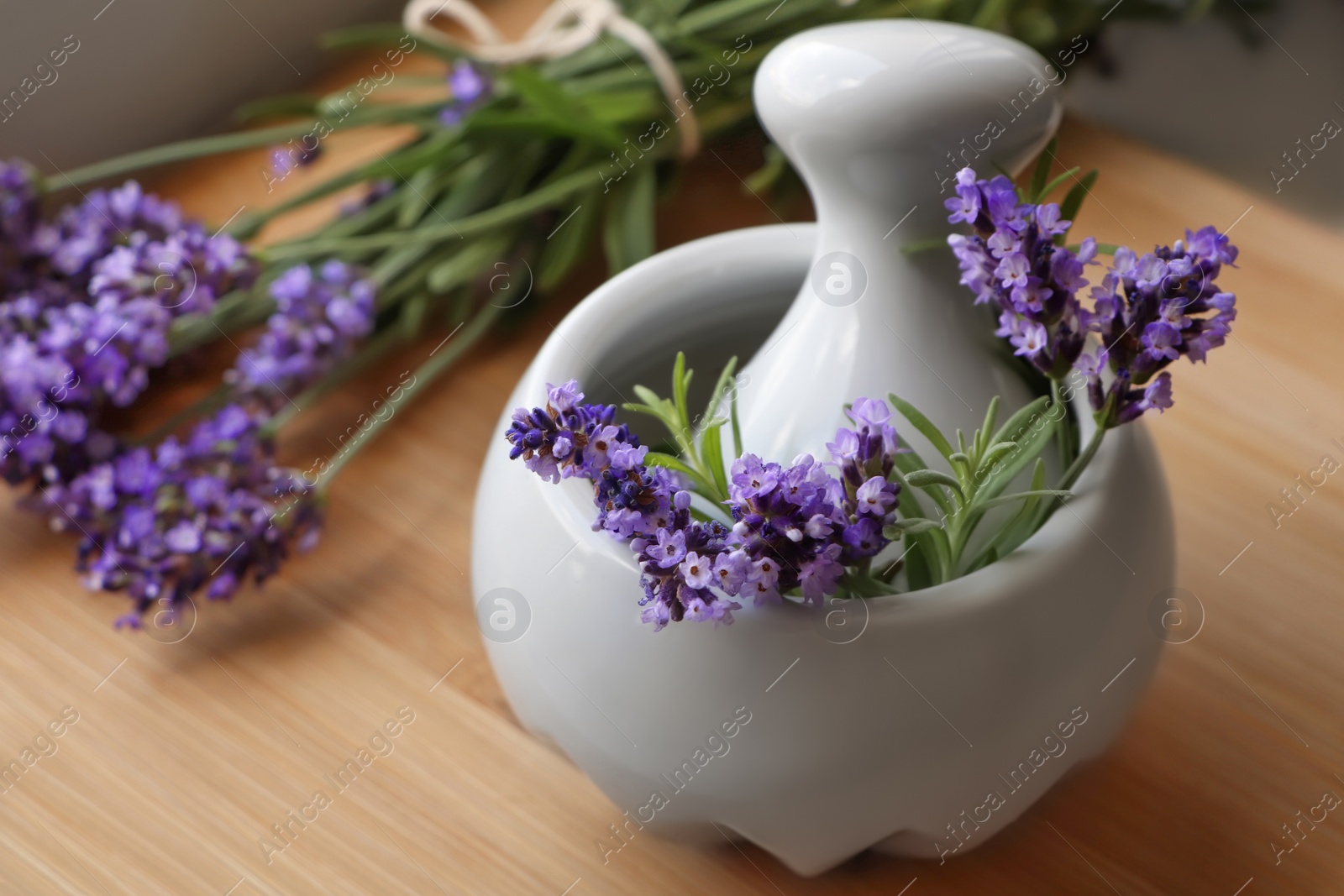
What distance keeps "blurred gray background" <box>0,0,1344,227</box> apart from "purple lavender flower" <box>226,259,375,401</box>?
8.8 inches

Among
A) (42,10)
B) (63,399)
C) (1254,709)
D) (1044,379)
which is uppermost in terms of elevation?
(42,10)

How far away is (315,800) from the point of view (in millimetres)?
489

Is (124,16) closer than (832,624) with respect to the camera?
No

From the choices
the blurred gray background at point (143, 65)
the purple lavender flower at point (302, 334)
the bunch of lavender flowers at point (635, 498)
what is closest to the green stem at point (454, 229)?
the purple lavender flower at point (302, 334)

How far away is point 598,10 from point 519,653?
0.47 metres

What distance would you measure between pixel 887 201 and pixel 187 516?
365 mm

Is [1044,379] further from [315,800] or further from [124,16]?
[124,16]

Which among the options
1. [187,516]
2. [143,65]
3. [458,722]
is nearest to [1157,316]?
[458,722]

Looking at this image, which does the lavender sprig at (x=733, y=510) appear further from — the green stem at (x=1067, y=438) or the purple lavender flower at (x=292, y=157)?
the purple lavender flower at (x=292, y=157)

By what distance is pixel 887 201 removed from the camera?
0.43 metres

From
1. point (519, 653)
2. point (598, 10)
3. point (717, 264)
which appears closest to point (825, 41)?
point (717, 264)

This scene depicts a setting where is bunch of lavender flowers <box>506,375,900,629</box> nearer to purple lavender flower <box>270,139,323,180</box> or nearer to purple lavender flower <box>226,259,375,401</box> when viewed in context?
purple lavender flower <box>226,259,375,401</box>

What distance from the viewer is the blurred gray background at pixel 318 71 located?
2.47ft

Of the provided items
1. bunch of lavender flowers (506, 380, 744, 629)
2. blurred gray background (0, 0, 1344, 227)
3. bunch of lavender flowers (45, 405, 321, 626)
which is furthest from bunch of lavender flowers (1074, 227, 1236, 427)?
blurred gray background (0, 0, 1344, 227)
